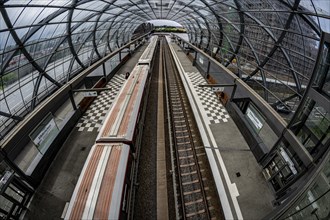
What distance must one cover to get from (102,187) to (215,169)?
5797mm

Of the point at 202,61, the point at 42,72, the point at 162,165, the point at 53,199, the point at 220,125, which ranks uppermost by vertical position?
the point at 202,61

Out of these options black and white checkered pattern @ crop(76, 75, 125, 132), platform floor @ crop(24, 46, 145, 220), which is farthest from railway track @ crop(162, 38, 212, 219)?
black and white checkered pattern @ crop(76, 75, 125, 132)

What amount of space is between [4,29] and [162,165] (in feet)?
40.2

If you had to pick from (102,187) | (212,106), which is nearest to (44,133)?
(102,187)

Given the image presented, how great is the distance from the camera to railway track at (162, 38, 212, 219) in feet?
21.2

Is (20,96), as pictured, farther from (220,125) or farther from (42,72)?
(220,125)

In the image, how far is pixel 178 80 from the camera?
1948cm

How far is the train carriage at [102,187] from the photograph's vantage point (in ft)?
12.4

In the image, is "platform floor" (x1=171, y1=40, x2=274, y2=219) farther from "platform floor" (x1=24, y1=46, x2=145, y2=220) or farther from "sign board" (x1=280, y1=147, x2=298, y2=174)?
"platform floor" (x1=24, y1=46, x2=145, y2=220)

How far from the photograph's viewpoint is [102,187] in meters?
4.27

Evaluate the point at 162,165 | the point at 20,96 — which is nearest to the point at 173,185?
the point at 162,165

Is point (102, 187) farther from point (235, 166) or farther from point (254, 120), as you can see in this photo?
point (254, 120)

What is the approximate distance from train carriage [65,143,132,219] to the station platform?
9.71 feet

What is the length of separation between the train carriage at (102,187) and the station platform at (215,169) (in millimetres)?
2959
